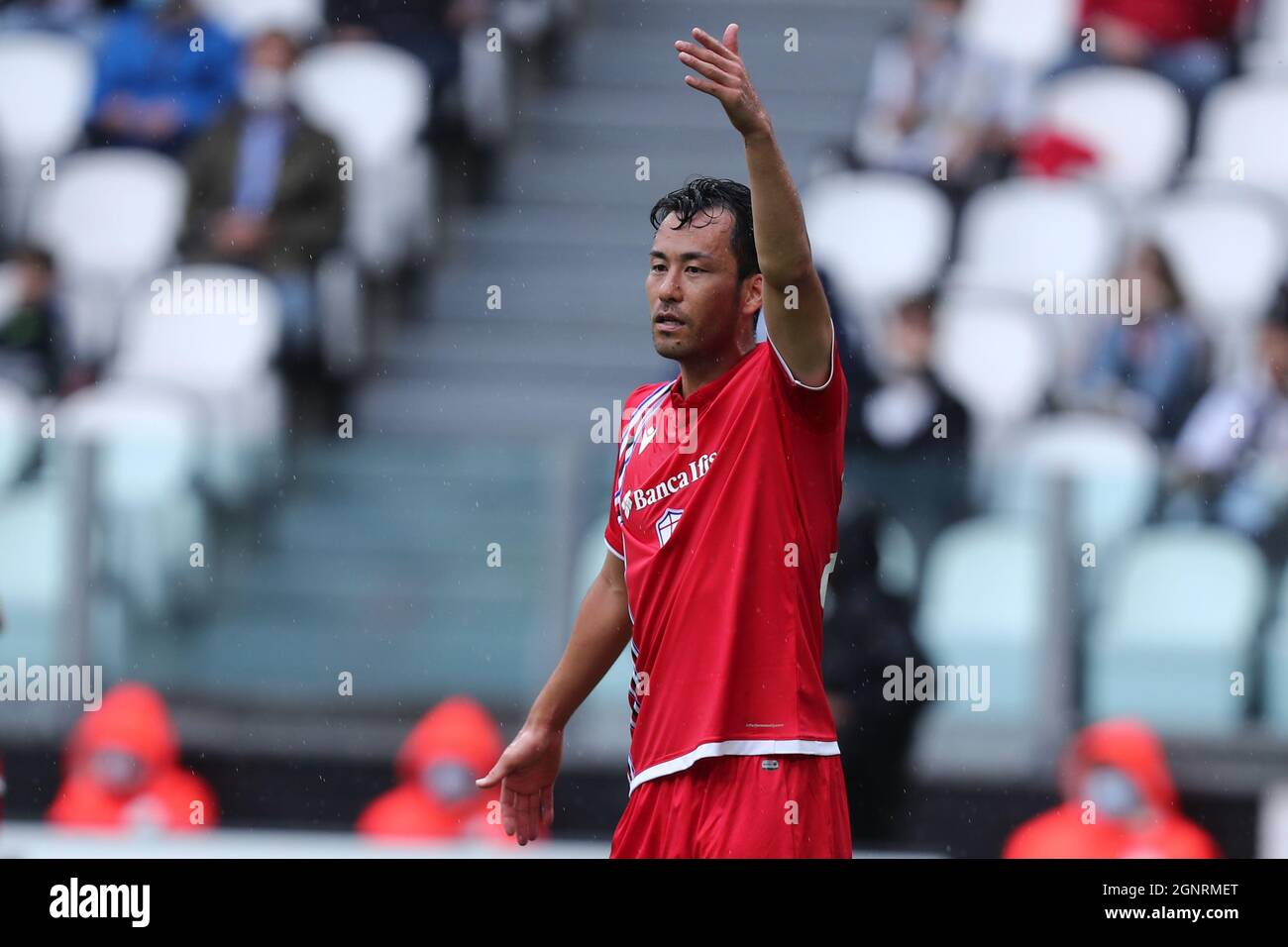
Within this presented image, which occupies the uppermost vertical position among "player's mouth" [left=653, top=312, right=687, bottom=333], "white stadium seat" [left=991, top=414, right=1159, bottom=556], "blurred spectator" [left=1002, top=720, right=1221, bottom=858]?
"player's mouth" [left=653, top=312, right=687, bottom=333]

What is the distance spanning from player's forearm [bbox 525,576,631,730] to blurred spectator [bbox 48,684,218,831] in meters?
2.73

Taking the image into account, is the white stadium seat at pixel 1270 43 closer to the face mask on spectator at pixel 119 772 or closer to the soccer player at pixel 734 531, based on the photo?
the soccer player at pixel 734 531

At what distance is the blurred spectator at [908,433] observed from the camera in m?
6.24

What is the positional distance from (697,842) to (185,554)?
3.34m

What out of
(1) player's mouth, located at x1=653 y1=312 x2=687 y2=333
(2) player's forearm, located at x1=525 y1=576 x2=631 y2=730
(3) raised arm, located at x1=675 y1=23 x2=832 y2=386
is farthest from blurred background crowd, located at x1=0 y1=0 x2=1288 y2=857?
(3) raised arm, located at x1=675 y1=23 x2=832 y2=386

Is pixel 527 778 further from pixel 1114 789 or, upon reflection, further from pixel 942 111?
pixel 942 111

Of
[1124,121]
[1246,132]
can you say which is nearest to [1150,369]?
[1124,121]

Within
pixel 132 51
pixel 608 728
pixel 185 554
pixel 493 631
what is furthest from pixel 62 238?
pixel 608 728

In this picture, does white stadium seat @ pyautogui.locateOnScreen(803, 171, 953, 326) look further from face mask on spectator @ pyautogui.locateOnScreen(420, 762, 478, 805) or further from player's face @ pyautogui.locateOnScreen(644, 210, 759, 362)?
player's face @ pyautogui.locateOnScreen(644, 210, 759, 362)

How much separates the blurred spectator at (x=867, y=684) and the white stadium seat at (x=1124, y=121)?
2437 millimetres

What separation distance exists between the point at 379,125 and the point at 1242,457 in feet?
12.0

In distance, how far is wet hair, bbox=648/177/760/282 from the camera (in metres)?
3.90

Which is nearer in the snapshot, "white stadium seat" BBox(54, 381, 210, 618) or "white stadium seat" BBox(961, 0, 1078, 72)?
"white stadium seat" BBox(54, 381, 210, 618)

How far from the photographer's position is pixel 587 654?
407cm
